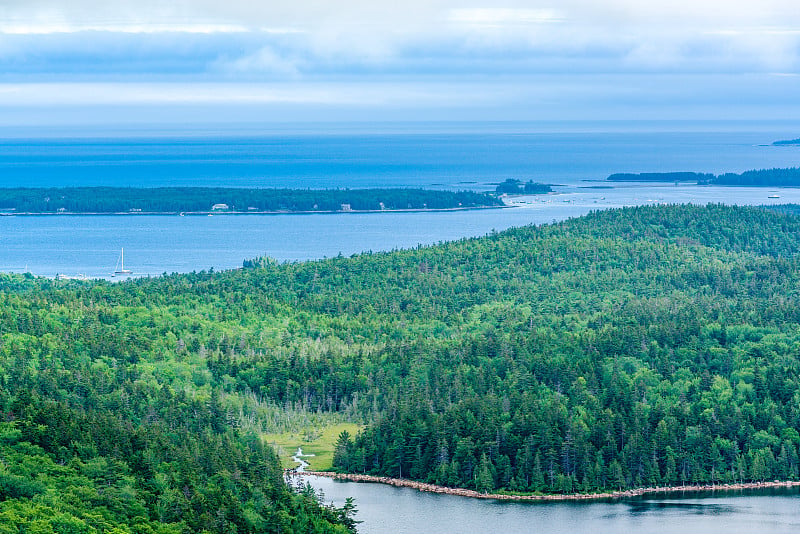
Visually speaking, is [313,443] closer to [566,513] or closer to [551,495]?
[551,495]

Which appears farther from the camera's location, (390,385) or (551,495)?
(390,385)

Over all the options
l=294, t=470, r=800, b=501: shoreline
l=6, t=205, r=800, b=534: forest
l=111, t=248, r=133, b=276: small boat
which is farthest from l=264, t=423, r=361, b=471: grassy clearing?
l=111, t=248, r=133, b=276: small boat

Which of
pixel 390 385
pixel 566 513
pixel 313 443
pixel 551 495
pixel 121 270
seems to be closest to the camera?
pixel 566 513

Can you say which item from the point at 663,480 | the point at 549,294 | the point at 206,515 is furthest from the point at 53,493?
the point at 549,294

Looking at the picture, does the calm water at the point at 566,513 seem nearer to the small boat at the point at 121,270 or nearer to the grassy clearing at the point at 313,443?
the grassy clearing at the point at 313,443

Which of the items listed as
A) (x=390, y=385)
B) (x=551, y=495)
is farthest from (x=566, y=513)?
(x=390, y=385)

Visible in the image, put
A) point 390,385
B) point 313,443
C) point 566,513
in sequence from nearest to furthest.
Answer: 1. point 566,513
2. point 313,443
3. point 390,385

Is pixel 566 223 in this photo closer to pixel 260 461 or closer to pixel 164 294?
pixel 164 294

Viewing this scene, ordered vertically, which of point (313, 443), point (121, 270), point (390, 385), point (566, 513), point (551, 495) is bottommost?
point (566, 513)
